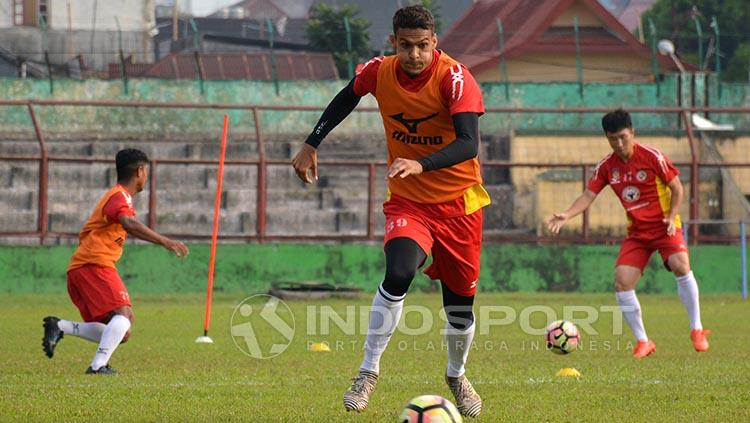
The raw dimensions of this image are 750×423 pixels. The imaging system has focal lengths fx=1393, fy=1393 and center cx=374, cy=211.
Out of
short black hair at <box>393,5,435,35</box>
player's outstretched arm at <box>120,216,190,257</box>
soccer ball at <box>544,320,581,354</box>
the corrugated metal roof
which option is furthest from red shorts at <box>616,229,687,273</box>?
the corrugated metal roof

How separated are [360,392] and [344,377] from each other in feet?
8.45

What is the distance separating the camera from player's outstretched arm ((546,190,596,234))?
1087cm

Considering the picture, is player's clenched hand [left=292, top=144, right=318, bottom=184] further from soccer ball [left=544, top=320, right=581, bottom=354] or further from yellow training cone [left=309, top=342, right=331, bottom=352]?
yellow training cone [left=309, top=342, right=331, bottom=352]

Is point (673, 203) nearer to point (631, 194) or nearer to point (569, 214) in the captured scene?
point (631, 194)

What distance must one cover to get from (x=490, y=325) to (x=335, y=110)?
28.5 feet

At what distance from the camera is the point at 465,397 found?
319 inches

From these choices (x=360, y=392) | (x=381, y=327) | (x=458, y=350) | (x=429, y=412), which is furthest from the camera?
(x=458, y=350)

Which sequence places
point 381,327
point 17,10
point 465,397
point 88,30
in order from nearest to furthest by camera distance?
point 381,327
point 465,397
point 88,30
point 17,10

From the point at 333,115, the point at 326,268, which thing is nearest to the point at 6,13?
the point at 326,268

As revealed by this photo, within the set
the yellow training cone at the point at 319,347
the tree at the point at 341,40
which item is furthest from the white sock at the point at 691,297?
the tree at the point at 341,40

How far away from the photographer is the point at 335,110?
836 centimetres

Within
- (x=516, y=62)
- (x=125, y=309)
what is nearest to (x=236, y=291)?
(x=125, y=309)

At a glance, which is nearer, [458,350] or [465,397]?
[465,397]

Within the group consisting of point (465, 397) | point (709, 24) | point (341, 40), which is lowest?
point (465, 397)
